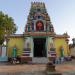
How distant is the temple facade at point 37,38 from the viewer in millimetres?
28156

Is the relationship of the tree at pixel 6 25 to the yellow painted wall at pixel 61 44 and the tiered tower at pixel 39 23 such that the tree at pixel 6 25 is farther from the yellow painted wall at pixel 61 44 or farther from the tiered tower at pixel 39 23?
the yellow painted wall at pixel 61 44

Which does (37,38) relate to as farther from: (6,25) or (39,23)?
(6,25)

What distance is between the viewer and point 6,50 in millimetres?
29719

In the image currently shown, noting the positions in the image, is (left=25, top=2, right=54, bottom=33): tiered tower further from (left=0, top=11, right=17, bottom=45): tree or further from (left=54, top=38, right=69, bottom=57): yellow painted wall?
(left=0, top=11, right=17, bottom=45): tree

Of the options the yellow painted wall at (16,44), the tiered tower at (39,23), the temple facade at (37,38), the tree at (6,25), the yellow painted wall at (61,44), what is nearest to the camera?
the temple facade at (37,38)

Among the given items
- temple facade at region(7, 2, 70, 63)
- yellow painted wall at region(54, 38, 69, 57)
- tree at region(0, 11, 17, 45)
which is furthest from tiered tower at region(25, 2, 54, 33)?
tree at region(0, 11, 17, 45)

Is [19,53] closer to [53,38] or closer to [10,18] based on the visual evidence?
[53,38]

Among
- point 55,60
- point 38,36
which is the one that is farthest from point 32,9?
point 55,60

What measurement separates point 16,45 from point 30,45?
101 inches

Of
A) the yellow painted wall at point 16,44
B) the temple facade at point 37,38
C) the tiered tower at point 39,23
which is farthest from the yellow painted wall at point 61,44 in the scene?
the yellow painted wall at point 16,44

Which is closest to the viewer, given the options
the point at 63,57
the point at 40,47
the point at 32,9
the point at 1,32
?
the point at 63,57

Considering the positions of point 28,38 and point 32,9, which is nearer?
point 28,38

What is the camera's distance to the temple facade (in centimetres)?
2816

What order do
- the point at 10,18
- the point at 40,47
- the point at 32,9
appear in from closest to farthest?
the point at 32,9 → the point at 40,47 → the point at 10,18
